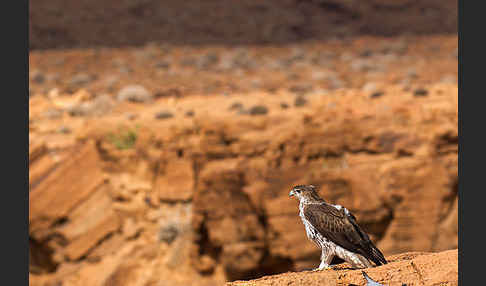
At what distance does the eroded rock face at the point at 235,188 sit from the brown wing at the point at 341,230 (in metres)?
10.9

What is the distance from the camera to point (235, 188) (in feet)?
63.3

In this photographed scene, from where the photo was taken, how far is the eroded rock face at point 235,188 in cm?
1881

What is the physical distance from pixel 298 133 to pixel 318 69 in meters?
16.8

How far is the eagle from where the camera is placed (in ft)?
23.7

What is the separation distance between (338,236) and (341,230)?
0.08m

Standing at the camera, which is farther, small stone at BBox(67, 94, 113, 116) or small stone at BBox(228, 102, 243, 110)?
small stone at BBox(67, 94, 113, 116)

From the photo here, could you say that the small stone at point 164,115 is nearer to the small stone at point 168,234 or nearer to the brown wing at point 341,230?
the small stone at point 168,234

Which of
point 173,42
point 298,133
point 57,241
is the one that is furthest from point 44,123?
point 173,42

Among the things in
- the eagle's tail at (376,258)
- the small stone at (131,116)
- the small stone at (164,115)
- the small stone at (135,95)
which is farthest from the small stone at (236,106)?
the eagle's tail at (376,258)

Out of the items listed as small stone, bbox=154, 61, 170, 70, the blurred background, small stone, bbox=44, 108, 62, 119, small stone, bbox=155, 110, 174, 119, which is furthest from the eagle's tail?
small stone, bbox=154, 61, 170, 70

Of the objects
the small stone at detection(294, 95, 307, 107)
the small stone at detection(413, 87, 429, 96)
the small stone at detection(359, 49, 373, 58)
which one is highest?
the small stone at detection(359, 49, 373, 58)

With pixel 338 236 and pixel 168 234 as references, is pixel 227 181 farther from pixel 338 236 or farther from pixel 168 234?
pixel 338 236

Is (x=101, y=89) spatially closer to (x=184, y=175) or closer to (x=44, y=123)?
(x=44, y=123)

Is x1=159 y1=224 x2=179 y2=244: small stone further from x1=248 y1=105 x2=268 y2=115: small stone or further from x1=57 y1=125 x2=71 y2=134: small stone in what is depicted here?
x1=57 y1=125 x2=71 y2=134: small stone
